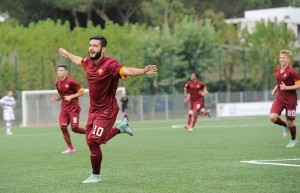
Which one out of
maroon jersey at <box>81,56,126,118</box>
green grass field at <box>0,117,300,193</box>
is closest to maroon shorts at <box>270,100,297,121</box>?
green grass field at <box>0,117,300,193</box>

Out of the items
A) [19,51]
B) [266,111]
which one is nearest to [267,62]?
[266,111]

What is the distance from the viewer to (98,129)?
12617mm

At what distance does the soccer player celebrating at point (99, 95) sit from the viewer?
12.4 metres

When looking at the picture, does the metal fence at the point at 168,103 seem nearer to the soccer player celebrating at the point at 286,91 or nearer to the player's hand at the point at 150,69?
the soccer player celebrating at the point at 286,91

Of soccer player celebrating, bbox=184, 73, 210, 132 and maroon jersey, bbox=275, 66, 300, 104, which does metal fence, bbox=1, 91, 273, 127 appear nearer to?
soccer player celebrating, bbox=184, 73, 210, 132

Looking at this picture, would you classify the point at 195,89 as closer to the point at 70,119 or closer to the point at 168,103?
the point at 70,119

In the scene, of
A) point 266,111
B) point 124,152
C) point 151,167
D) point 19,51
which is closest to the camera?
point 151,167

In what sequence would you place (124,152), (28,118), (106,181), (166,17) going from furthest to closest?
(166,17)
(28,118)
(124,152)
(106,181)

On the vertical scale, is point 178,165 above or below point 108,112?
below

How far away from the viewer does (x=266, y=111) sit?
51.1 metres

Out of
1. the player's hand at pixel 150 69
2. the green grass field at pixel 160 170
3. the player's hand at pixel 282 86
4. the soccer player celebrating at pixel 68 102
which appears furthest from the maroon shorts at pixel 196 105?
the player's hand at pixel 150 69

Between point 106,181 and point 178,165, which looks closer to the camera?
point 106,181

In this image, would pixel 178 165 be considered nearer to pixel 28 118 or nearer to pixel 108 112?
pixel 108 112

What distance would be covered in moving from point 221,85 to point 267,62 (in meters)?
3.63
